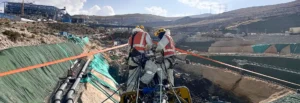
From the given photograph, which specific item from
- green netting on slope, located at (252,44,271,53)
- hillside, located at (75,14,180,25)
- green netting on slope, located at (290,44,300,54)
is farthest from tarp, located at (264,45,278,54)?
hillside, located at (75,14,180,25)

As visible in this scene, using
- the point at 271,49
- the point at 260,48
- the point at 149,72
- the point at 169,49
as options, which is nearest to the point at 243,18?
the point at 260,48

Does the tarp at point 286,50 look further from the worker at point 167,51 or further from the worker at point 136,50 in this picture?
the worker at point 136,50

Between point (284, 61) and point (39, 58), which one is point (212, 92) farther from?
point (39, 58)

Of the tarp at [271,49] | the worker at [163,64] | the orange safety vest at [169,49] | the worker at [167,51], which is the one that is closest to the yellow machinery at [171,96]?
the worker at [163,64]

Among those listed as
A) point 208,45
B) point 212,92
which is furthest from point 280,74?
point 208,45

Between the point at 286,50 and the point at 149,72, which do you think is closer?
the point at 149,72

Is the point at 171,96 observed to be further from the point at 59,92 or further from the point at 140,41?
the point at 59,92

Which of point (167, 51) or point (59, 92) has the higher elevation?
point (167, 51)
